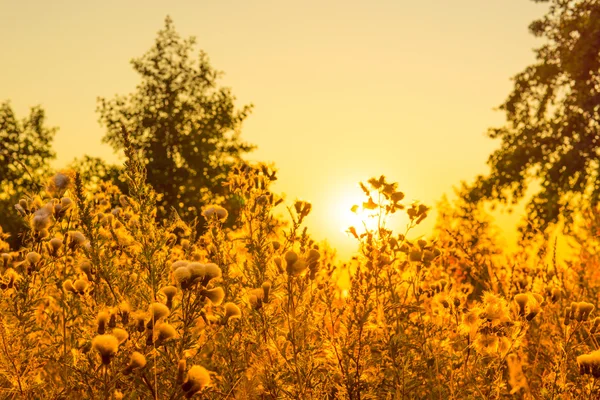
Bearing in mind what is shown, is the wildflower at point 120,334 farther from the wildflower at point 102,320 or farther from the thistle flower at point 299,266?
the thistle flower at point 299,266

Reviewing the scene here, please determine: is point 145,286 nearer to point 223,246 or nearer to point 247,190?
point 223,246

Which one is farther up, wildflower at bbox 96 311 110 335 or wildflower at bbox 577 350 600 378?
wildflower at bbox 96 311 110 335

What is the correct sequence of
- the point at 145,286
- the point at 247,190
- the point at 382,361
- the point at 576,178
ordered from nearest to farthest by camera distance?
the point at 145,286 → the point at 382,361 → the point at 247,190 → the point at 576,178

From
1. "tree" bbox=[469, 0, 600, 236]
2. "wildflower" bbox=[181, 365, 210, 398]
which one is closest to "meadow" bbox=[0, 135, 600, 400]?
"wildflower" bbox=[181, 365, 210, 398]

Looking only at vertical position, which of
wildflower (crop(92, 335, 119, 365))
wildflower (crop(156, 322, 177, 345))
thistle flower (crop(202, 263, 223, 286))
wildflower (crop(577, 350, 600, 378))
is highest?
thistle flower (crop(202, 263, 223, 286))

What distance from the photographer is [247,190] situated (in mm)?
4320

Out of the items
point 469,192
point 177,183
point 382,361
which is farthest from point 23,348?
point 177,183

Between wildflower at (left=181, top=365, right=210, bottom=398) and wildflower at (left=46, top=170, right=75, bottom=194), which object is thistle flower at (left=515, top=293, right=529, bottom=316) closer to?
wildflower at (left=181, top=365, right=210, bottom=398)

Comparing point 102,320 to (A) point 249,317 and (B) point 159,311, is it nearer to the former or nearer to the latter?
(B) point 159,311

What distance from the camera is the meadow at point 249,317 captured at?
8.21ft

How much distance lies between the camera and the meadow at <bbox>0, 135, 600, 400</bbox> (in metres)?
2.50

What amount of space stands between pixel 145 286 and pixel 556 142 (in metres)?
20.3

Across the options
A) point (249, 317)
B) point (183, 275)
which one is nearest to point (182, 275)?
point (183, 275)

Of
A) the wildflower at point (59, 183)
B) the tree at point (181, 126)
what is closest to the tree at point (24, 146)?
the tree at point (181, 126)
